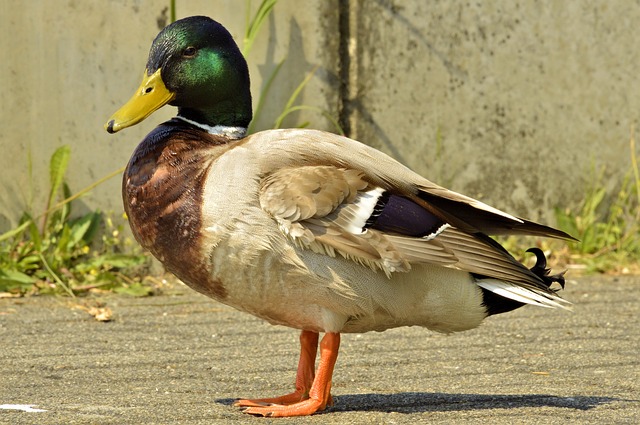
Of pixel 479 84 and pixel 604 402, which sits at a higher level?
pixel 479 84

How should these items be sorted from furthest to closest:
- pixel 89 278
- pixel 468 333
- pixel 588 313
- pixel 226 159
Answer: pixel 89 278, pixel 588 313, pixel 468 333, pixel 226 159

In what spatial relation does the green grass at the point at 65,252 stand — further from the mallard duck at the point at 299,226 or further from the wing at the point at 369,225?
the wing at the point at 369,225

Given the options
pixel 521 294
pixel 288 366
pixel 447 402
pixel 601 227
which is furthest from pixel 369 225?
pixel 601 227

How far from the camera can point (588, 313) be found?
17.8 ft

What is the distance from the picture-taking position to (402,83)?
639cm

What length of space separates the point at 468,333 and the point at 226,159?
77.7 inches

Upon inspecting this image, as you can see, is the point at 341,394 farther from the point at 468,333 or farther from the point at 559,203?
the point at 559,203

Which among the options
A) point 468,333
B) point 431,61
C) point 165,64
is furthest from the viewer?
point 431,61

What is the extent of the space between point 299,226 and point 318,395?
1.82 ft

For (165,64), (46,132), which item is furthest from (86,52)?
(165,64)

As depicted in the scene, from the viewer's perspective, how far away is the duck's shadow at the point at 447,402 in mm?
3605

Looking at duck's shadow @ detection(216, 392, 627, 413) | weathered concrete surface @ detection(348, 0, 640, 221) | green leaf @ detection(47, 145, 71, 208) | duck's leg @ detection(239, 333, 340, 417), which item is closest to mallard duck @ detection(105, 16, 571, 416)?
duck's leg @ detection(239, 333, 340, 417)

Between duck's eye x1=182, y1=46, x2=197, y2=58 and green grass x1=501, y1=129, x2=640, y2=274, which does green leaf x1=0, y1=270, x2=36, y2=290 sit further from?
green grass x1=501, y1=129, x2=640, y2=274

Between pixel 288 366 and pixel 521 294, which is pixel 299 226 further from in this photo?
pixel 288 366
